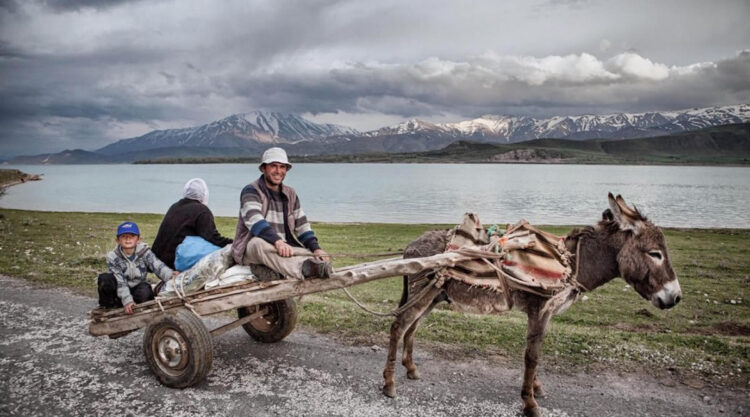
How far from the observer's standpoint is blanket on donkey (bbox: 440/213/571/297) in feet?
17.7

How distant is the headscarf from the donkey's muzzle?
657 centimetres

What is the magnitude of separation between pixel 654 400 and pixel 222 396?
216 inches

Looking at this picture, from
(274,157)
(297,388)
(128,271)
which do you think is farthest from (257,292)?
(128,271)

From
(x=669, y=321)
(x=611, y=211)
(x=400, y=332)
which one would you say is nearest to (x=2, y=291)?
(x=400, y=332)

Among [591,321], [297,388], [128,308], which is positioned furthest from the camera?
[591,321]

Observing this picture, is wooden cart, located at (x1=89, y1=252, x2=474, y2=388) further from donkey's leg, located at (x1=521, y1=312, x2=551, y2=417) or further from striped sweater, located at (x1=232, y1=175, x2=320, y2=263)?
donkey's leg, located at (x1=521, y1=312, x2=551, y2=417)

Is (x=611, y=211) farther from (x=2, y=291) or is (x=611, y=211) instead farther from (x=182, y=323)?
(x=2, y=291)

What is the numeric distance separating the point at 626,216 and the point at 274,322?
5554 millimetres

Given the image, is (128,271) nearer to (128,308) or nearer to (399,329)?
(128,308)

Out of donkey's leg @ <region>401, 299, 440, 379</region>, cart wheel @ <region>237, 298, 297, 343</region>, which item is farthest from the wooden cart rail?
cart wheel @ <region>237, 298, 297, 343</region>

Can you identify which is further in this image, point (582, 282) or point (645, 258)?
point (582, 282)

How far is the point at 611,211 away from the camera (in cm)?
554

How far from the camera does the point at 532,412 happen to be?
17.7 feet

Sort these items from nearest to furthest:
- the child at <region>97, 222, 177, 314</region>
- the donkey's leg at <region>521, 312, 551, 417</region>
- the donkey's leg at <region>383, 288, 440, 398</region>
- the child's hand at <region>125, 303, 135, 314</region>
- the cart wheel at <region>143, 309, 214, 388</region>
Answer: the donkey's leg at <region>521, 312, 551, 417</region>, the cart wheel at <region>143, 309, 214, 388</region>, the donkey's leg at <region>383, 288, 440, 398</region>, the child's hand at <region>125, 303, 135, 314</region>, the child at <region>97, 222, 177, 314</region>
